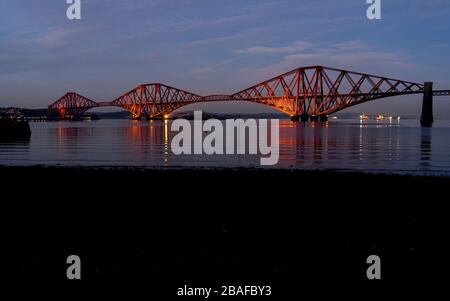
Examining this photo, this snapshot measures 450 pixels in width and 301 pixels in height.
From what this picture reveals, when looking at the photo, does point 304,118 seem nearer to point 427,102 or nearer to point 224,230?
point 427,102

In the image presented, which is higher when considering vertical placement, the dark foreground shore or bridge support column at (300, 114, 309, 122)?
bridge support column at (300, 114, 309, 122)

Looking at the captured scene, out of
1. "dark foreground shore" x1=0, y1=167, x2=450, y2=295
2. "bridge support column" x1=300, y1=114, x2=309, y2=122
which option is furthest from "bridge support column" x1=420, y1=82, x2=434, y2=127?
"dark foreground shore" x1=0, y1=167, x2=450, y2=295

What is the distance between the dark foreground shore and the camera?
526cm

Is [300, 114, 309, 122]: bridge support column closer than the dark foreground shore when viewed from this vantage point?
No

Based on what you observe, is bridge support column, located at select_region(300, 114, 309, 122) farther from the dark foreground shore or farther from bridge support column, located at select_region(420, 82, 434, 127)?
the dark foreground shore

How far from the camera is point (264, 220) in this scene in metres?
7.87

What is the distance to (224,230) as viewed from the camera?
713 centimetres

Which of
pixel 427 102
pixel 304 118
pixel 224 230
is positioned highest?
pixel 427 102

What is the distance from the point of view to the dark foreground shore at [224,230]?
5262mm

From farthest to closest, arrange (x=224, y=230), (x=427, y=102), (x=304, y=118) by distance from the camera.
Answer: (x=304, y=118) → (x=427, y=102) → (x=224, y=230)

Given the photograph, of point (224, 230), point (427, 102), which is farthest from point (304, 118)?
point (224, 230)

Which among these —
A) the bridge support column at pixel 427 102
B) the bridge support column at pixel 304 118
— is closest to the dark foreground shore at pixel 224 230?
the bridge support column at pixel 427 102
